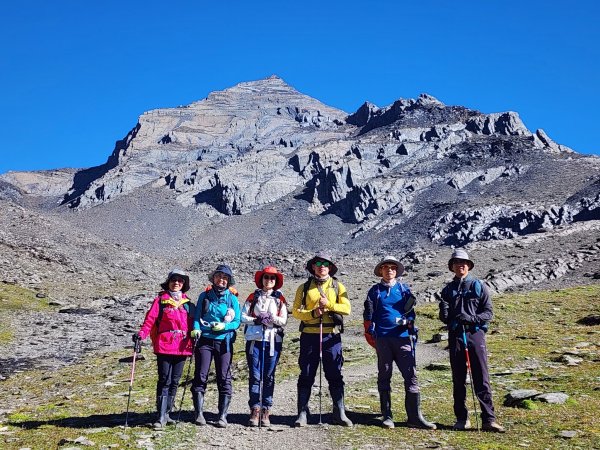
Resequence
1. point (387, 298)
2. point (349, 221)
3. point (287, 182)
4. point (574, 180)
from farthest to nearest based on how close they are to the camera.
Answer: point (287, 182)
point (349, 221)
point (574, 180)
point (387, 298)

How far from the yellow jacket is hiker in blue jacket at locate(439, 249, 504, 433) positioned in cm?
194

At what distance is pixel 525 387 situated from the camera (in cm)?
1301

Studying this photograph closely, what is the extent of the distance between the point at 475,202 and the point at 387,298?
322 ft

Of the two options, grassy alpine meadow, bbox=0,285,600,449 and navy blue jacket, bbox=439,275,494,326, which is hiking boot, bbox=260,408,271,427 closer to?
grassy alpine meadow, bbox=0,285,600,449

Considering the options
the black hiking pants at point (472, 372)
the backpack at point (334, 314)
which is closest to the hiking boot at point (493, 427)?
the black hiking pants at point (472, 372)

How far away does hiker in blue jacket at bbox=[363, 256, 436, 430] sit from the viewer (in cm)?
1007

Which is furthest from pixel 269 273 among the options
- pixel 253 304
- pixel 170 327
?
pixel 170 327

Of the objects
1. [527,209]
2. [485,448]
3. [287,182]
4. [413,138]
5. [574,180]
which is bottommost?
[485,448]

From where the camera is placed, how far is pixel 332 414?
1080 centimetres

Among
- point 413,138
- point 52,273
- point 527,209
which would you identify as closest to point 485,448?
point 52,273

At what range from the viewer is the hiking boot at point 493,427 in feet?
30.8

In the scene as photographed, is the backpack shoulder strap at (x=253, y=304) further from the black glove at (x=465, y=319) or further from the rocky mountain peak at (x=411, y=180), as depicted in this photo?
the rocky mountain peak at (x=411, y=180)

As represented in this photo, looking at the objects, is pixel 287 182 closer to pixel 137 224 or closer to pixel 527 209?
pixel 137 224

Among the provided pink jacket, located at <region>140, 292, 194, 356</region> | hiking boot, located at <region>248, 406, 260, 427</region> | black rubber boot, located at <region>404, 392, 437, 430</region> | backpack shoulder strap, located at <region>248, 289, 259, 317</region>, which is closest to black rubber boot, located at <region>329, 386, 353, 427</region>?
black rubber boot, located at <region>404, 392, 437, 430</region>
